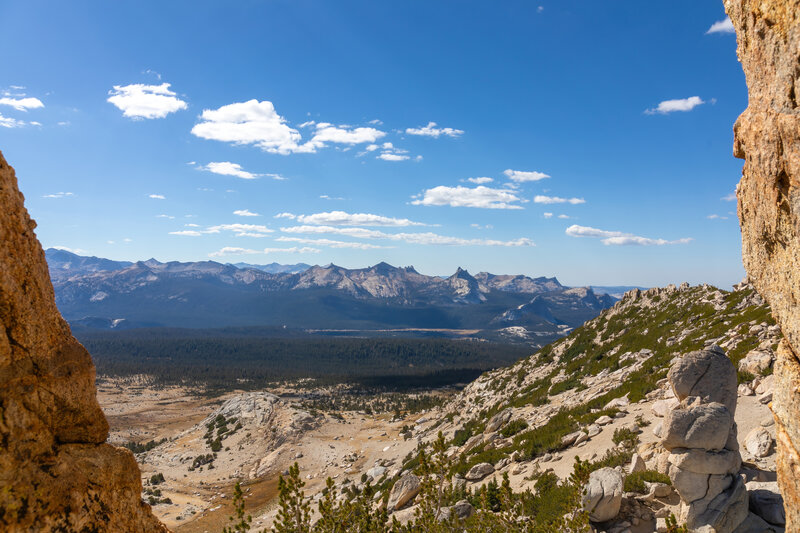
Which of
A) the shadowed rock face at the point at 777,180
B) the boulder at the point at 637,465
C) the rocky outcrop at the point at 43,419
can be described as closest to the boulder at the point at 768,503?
the boulder at the point at 637,465

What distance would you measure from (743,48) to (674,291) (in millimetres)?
56226

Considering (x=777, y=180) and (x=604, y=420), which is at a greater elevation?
(x=777, y=180)

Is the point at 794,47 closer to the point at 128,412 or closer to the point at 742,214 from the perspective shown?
Answer: the point at 742,214

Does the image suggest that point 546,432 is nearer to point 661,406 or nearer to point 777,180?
point 661,406

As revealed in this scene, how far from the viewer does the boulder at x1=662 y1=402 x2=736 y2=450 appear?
1209 cm

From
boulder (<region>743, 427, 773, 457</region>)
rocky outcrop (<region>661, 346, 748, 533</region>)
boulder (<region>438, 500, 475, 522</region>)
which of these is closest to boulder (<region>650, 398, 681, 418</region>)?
boulder (<region>743, 427, 773, 457</region>)

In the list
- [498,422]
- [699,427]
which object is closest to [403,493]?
[498,422]

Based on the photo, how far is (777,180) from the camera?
17.8 feet

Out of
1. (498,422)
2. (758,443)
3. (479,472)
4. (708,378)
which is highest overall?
(708,378)

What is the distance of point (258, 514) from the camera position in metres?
31.4

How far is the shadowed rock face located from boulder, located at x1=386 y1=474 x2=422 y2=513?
63.4 feet

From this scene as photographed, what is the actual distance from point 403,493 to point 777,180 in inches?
893

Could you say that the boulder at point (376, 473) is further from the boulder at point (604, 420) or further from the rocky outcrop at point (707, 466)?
the rocky outcrop at point (707, 466)

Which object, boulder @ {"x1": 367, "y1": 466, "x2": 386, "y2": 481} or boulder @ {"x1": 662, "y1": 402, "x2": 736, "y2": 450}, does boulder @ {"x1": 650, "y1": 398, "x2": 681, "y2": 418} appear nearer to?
boulder @ {"x1": 662, "y1": 402, "x2": 736, "y2": 450}
